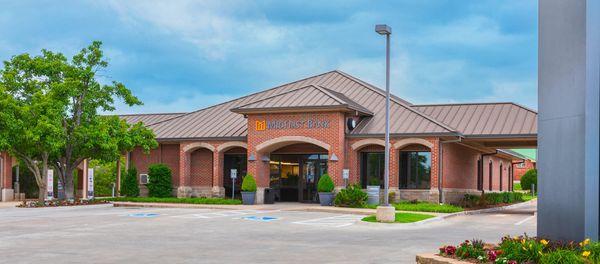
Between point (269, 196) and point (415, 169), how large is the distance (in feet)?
26.5

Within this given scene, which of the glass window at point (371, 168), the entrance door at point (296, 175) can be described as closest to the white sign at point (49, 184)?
the entrance door at point (296, 175)

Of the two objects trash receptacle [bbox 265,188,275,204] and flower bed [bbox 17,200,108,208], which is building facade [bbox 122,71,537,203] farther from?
flower bed [bbox 17,200,108,208]

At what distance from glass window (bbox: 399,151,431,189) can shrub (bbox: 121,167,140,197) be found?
1562 centimetres

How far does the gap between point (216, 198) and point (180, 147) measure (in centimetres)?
431

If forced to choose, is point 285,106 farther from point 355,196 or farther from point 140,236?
point 140,236

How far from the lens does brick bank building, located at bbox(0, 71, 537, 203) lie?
1344 inches

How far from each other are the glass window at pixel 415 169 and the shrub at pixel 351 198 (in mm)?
3429

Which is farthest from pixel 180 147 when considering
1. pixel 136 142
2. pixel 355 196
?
pixel 355 196

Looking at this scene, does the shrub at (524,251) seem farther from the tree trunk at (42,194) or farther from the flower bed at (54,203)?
the tree trunk at (42,194)

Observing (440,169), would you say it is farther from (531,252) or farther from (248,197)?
(531,252)

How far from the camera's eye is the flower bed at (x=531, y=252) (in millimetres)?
8906

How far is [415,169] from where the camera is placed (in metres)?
34.8

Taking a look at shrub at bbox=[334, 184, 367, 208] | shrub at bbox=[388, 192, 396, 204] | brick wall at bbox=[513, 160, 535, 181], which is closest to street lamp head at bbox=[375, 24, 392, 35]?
shrub at bbox=[334, 184, 367, 208]

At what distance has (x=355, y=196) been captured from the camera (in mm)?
31984
